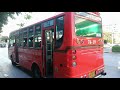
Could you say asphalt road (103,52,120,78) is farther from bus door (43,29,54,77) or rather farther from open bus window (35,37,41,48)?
open bus window (35,37,41,48)

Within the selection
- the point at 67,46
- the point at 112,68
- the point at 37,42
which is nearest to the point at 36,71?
the point at 37,42

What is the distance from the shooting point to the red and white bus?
462cm

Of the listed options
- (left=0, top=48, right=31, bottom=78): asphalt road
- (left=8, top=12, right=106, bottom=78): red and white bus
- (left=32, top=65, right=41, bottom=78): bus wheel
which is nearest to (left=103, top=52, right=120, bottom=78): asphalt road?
(left=8, top=12, right=106, bottom=78): red and white bus

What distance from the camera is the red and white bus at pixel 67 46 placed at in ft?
15.1

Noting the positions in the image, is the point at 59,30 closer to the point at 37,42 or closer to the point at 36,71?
the point at 37,42

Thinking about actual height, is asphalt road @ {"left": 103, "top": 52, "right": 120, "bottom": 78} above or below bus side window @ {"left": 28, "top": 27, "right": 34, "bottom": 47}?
below

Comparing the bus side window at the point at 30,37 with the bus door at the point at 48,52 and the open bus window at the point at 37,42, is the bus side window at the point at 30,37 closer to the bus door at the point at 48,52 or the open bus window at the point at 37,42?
the open bus window at the point at 37,42

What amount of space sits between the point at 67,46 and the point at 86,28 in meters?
0.98

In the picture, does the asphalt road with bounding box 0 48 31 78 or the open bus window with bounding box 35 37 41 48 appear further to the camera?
the asphalt road with bounding box 0 48 31 78

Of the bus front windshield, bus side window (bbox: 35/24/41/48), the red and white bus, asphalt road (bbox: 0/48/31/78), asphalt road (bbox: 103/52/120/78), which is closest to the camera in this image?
the red and white bus

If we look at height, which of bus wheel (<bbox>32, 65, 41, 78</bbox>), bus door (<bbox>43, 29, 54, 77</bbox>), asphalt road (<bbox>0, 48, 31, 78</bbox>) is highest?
bus door (<bbox>43, 29, 54, 77</bbox>)

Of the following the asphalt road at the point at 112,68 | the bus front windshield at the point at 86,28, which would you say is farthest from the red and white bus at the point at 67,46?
the asphalt road at the point at 112,68

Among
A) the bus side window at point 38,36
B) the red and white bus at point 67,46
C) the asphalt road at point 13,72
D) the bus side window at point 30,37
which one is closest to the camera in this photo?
the red and white bus at point 67,46
